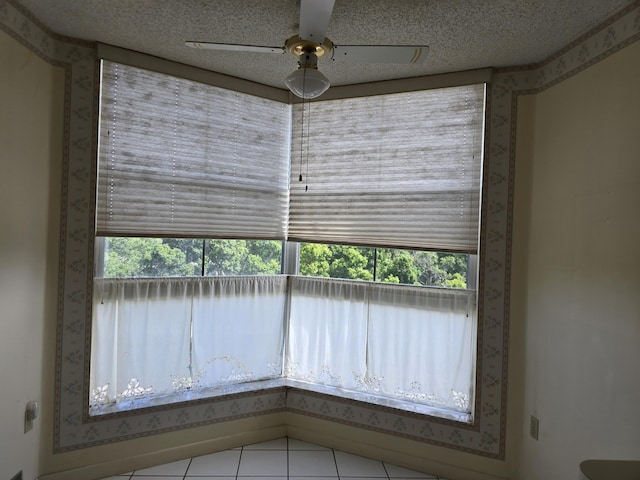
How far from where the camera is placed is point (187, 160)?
107 inches

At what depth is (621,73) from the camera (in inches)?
74.7

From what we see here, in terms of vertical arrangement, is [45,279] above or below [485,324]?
above

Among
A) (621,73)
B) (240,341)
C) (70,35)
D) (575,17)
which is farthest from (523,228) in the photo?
(70,35)

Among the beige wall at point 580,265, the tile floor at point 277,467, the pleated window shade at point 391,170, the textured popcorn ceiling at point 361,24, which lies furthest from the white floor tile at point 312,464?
the textured popcorn ceiling at point 361,24

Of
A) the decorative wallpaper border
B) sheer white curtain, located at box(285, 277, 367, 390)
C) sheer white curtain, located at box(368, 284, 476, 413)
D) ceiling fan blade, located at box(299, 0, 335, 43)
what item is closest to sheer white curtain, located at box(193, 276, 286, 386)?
sheer white curtain, located at box(285, 277, 367, 390)

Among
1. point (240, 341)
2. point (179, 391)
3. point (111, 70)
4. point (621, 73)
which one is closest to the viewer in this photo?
point (621, 73)

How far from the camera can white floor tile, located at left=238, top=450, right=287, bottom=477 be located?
256 centimetres

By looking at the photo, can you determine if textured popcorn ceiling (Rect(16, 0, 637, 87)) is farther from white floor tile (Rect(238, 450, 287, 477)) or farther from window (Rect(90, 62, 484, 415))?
white floor tile (Rect(238, 450, 287, 477))

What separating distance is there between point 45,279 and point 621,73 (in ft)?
9.95

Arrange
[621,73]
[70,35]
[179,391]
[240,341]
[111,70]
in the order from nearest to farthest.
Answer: [621,73]
[70,35]
[111,70]
[179,391]
[240,341]

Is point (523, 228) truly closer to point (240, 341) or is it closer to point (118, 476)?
point (240, 341)

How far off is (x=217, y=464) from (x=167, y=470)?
0.30 m

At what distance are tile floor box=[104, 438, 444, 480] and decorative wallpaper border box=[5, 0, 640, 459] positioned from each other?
215 mm

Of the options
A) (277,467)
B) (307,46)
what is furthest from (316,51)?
(277,467)
